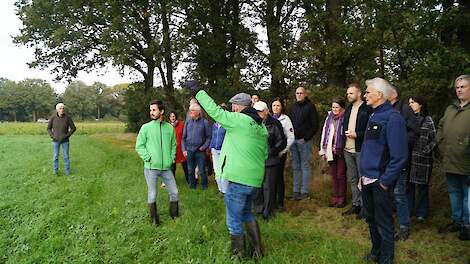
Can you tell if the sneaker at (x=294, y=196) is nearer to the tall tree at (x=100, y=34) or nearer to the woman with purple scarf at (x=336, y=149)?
the woman with purple scarf at (x=336, y=149)

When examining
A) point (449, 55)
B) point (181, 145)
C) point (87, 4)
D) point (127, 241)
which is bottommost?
point (127, 241)

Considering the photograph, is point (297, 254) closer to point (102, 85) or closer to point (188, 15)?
point (188, 15)

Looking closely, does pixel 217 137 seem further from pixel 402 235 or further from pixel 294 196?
pixel 402 235

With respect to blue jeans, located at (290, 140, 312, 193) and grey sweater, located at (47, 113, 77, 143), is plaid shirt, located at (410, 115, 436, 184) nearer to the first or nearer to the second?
blue jeans, located at (290, 140, 312, 193)

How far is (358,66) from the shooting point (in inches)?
416

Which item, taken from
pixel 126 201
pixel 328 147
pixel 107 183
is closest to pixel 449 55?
pixel 328 147

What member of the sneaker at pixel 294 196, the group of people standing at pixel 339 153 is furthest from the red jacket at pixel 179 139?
the sneaker at pixel 294 196

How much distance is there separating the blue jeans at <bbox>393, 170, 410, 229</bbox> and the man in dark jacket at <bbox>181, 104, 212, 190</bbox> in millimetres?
4106

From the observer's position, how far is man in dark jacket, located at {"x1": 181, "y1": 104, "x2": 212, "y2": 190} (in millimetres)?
8539

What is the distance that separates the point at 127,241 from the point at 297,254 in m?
2.31

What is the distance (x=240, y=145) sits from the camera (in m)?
4.51

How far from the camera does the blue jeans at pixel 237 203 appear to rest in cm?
453

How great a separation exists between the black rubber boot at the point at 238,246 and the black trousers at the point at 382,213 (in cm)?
148

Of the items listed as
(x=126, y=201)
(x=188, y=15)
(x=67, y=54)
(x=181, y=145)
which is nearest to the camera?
(x=126, y=201)
